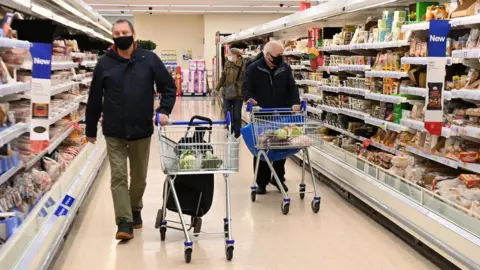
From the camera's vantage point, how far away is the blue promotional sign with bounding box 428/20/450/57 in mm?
3936

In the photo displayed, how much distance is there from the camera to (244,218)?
17.6 ft

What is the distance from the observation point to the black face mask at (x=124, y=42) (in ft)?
14.7

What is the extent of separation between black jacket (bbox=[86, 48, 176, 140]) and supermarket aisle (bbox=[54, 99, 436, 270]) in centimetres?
87

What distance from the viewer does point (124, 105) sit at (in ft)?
14.7

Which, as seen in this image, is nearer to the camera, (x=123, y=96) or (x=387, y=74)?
(x=123, y=96)

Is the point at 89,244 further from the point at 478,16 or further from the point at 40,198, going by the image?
the point at 478,16

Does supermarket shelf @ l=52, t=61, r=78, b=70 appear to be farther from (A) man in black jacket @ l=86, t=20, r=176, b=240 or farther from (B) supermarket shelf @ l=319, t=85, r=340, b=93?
(B) supermarket shelf @ l=319, t=85, r=340, b=93

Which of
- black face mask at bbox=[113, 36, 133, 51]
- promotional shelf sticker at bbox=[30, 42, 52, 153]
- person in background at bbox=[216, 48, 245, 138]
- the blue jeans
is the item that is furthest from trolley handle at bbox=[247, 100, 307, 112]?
the blue jeans

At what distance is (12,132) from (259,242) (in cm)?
206

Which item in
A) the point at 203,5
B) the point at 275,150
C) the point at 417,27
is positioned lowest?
the point at 275,150

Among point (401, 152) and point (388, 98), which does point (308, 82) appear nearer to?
point (388, 98)

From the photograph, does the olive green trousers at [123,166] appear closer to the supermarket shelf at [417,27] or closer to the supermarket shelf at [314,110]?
the supermarket shelf at [417,27]

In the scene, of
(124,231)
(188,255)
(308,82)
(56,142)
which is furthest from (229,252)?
(308,82)

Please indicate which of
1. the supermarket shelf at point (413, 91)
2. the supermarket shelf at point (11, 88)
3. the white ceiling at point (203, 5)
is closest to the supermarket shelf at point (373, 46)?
the supermarket shelf at point (413, 91)
